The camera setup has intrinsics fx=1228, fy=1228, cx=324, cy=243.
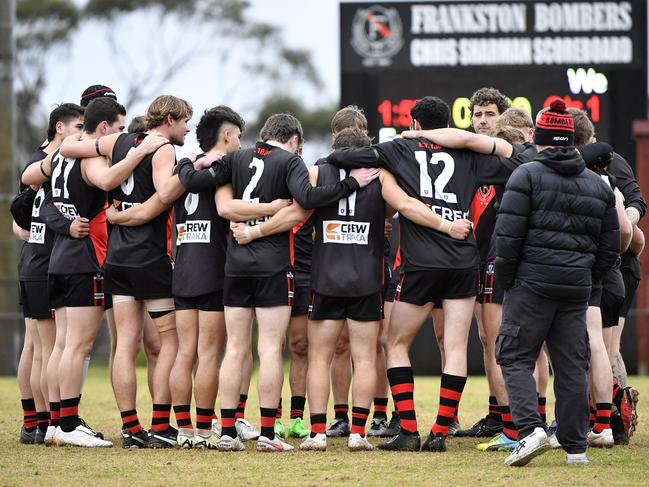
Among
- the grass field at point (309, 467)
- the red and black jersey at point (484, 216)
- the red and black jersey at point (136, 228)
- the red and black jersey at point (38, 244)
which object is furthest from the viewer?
the red and black jersey at point (38, 244)

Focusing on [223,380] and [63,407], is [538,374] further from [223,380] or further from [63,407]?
[63,407]

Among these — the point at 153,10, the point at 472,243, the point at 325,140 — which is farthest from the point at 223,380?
the point at 325,140

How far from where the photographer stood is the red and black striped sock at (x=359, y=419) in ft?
26.0

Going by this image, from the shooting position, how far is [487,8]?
14.9m

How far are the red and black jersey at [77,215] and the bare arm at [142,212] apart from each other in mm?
306

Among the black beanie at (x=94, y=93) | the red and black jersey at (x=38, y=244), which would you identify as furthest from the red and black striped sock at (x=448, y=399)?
Answer: the black beanie at (x=94, y=93)

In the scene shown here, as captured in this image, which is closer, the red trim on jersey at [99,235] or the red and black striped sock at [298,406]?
the red trim on jersey at [99,235]

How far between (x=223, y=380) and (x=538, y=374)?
7.18 ft

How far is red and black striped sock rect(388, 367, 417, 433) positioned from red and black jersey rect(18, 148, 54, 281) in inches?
105

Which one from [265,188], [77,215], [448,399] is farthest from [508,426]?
[77,215]

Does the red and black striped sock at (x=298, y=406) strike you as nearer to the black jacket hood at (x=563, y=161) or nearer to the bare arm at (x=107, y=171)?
the bare arm at (x=107, y=171)

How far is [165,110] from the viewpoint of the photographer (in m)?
8.26

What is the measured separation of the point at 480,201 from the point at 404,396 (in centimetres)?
158

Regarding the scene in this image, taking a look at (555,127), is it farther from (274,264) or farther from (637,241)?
(274,264)
